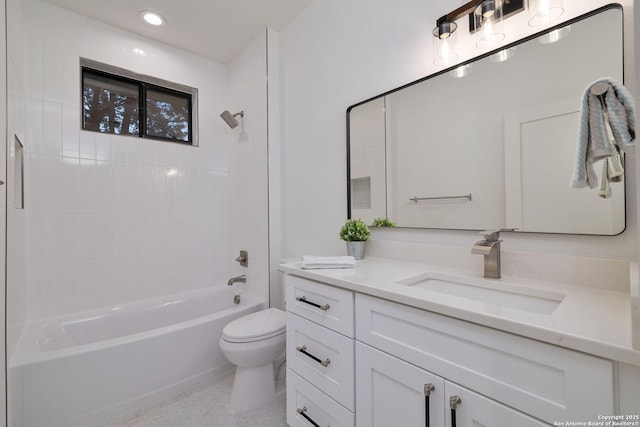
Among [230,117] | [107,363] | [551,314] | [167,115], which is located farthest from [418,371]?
[167,115]

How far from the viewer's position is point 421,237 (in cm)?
146

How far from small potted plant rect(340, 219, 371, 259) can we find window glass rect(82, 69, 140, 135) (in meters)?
2.05

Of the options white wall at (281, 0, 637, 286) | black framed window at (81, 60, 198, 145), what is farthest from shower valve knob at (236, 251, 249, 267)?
black framed window at (81, 60, 198, 145)

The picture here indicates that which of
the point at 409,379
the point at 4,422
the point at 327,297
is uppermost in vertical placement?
the point at 327,297

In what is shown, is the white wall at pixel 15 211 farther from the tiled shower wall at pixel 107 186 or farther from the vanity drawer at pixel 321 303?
the vanity drawer at pixel 321 303

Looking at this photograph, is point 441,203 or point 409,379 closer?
point 409,379

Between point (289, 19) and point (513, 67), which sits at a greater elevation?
point (289, 19)

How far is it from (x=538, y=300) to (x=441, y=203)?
560 millimetres

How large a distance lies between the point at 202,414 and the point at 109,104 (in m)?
2.39

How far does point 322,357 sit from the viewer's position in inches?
47.5

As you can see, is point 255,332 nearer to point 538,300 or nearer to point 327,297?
point 327,297

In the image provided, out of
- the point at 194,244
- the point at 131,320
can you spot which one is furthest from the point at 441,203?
the point at 131,320

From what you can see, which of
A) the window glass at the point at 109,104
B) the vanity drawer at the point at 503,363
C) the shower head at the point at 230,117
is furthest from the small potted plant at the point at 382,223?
the window glass at the point at 109,104

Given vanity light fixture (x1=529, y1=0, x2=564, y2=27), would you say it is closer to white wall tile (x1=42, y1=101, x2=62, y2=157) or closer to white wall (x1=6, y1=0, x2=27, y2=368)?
white wall (x1=6, y1=0, x2=27, y2=368)
